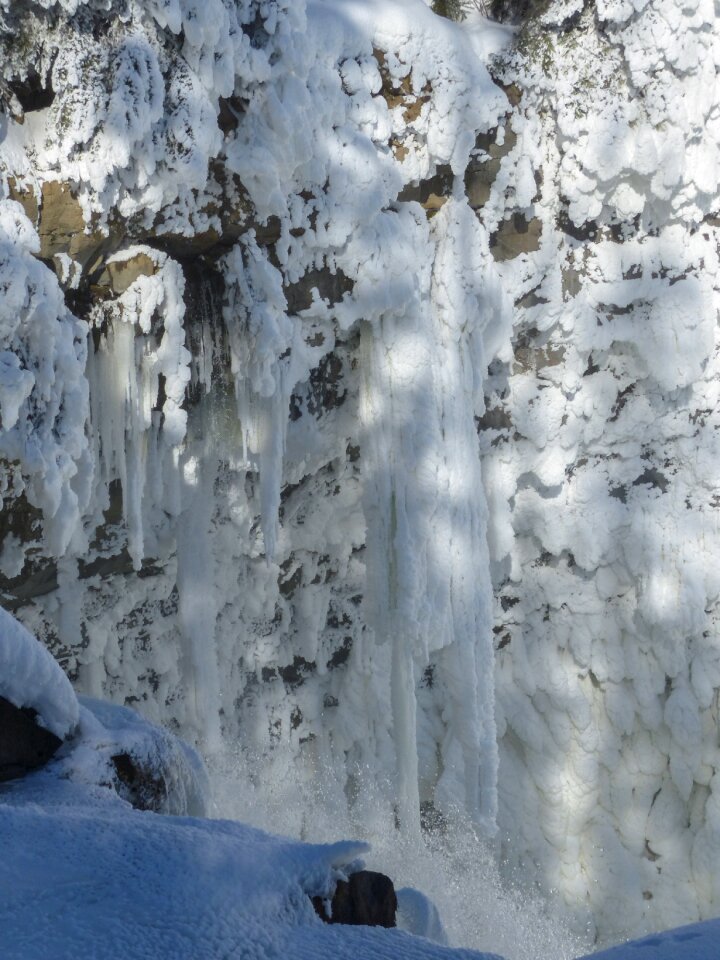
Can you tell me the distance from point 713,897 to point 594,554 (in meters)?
2.87

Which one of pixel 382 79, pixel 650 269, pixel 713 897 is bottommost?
pixel 713 897

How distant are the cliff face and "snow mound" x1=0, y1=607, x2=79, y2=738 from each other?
139cm

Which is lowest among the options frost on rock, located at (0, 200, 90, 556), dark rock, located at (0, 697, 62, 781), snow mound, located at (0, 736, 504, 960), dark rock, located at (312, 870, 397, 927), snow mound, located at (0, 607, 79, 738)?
dark rock, located at (312, 870, 397, 927)

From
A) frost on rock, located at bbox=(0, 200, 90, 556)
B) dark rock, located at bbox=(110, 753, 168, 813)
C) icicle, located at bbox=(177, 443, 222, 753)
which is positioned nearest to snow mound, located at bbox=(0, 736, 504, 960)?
dark rock, located at bbox=(110, 753, 168, 813)

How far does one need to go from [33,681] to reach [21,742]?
178 mm

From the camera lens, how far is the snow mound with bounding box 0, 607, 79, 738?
3096mm

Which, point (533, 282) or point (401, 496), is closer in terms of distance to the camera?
point (401, 496)

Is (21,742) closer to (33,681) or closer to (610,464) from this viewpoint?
(33,681)

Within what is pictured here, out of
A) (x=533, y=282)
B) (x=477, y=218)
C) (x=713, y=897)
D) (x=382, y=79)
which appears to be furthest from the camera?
(x=713, y=897)

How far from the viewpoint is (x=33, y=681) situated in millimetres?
3148

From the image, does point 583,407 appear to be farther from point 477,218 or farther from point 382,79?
point 382,79

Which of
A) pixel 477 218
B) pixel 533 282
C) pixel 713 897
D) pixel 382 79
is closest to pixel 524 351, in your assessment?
pixel 533 282

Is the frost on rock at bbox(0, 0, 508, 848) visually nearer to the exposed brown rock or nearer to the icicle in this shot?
the icicle

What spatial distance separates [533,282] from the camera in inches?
284
